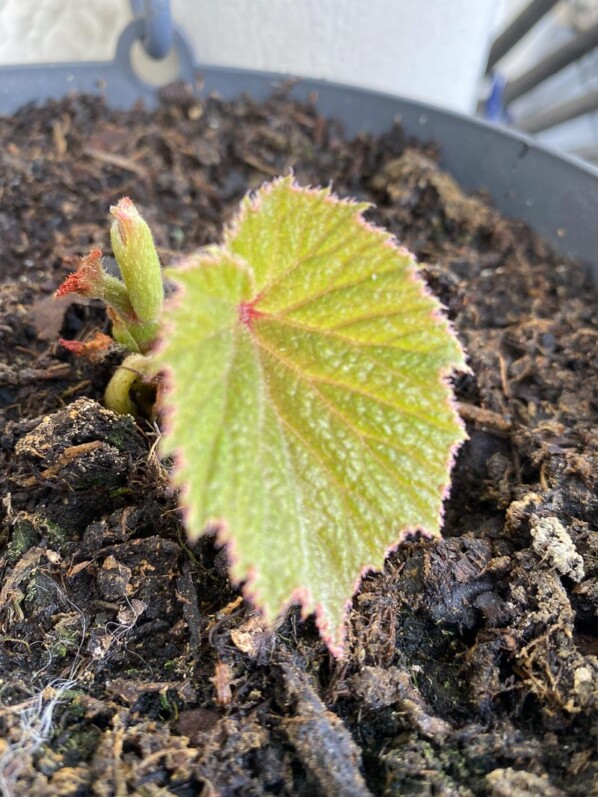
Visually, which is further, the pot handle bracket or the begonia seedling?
the pot handle bracket

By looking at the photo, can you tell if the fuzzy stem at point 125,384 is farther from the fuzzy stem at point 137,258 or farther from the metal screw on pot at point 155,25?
the metal screw on pot at point 155,25

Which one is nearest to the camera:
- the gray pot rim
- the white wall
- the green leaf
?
the green leaf

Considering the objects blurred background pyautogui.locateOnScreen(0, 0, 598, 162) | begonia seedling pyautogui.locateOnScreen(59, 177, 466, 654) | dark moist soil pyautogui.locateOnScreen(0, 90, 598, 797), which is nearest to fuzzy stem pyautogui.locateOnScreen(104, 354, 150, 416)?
dark moist soil pyautogui.locateOnScreen(0, 90, 598, 797)

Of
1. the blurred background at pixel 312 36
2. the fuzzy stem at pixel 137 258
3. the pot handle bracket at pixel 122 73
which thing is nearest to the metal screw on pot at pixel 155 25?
the pot handle bracket at pixel 122 73

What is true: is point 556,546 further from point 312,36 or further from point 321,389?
point 312,36

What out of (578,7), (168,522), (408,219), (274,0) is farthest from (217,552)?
(578,7)

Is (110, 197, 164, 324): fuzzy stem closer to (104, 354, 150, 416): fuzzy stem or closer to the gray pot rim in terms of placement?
(104, 354, 150, 416): fuzzy stem

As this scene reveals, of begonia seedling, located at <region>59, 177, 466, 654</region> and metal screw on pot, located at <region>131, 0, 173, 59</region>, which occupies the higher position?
metal screw on pot, located at <region>131, 0, 173, 59</region>
